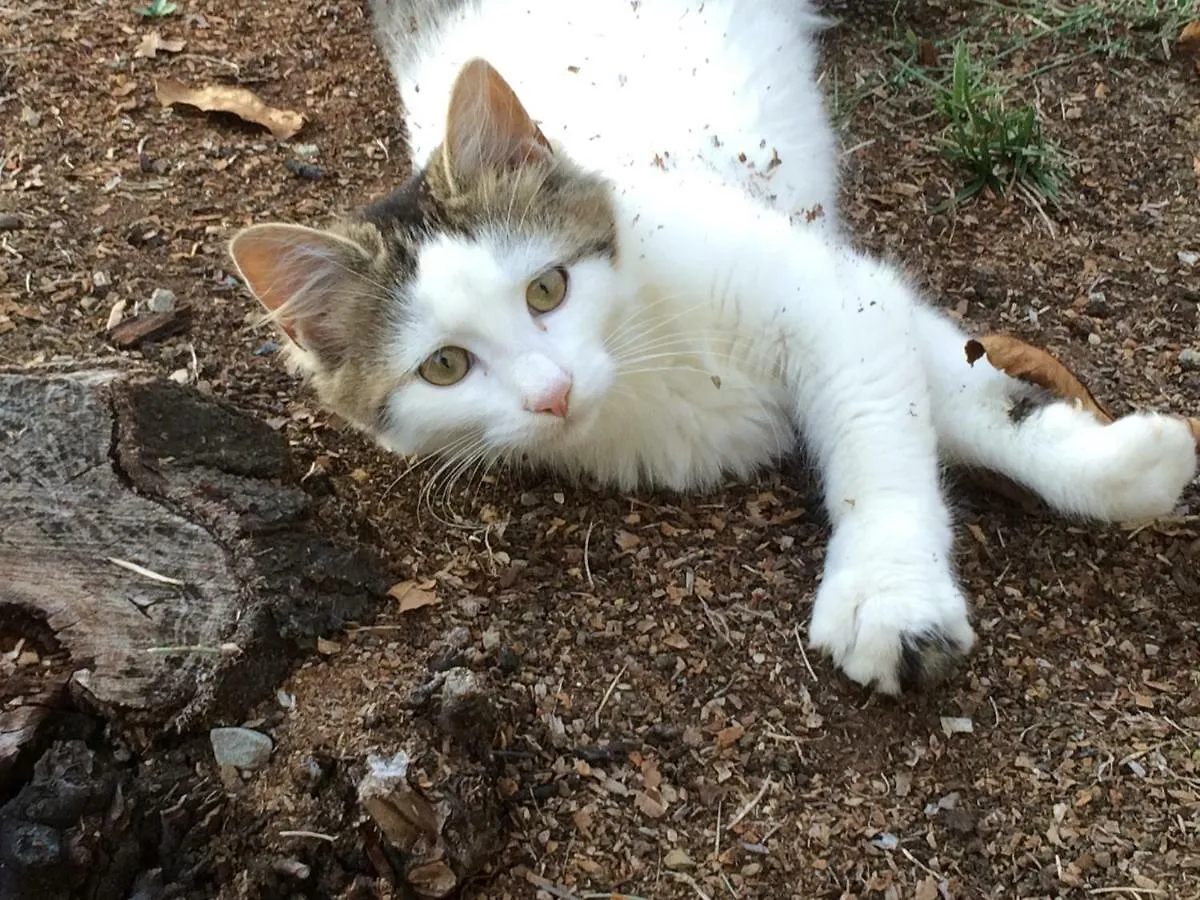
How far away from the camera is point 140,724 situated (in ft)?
5.68

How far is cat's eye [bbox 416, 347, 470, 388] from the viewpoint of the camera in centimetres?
223

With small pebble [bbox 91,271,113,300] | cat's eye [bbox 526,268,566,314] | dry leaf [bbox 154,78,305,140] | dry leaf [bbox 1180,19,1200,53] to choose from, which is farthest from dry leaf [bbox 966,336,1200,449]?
dry leaf [bbox 154,78,305,140]

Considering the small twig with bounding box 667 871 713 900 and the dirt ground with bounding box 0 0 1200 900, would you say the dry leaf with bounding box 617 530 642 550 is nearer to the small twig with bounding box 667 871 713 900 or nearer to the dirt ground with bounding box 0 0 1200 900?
the dirt ground with bounding box 0 0 1200 900

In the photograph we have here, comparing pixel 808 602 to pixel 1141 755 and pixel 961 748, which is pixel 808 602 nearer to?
pixel 961 748

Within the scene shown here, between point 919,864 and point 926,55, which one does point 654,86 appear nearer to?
point 926,55

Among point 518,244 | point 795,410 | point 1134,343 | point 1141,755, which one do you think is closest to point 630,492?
point 795,410

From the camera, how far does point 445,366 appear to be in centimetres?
225

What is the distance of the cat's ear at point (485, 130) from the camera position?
7.41 feet

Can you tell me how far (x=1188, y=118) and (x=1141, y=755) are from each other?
2.37 metres

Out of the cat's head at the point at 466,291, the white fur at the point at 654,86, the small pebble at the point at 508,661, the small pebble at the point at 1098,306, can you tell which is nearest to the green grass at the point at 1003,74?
the white fur at the point at 654,86

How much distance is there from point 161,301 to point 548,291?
4.05ft

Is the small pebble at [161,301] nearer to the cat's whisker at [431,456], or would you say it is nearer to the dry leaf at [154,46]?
the cat's whisker at [431,456]

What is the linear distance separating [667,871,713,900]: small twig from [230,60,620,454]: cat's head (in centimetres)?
86

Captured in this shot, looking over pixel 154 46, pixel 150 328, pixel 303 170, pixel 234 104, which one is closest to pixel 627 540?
pixel 150 328
